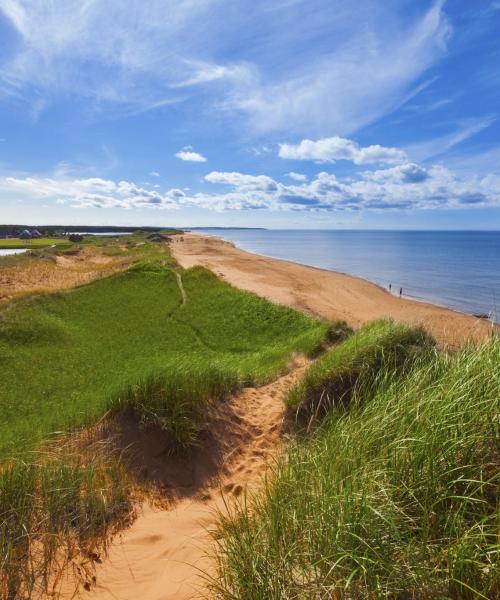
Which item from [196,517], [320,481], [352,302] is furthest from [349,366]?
[352,302]

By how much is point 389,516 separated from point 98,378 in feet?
41.3

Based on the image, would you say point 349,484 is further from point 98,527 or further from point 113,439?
point 113,439

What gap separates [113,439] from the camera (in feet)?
27.3

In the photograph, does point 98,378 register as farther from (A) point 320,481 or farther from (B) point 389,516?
(B) point 389,516

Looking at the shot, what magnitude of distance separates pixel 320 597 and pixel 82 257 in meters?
74.6

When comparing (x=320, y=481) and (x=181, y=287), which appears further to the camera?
(x=181, y=287)

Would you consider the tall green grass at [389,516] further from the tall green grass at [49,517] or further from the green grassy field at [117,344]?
the green grassy field at [117,344]

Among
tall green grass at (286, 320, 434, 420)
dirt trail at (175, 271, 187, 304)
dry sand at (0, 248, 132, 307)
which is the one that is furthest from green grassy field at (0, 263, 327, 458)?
dry sand at (0, 248, 132, 307)

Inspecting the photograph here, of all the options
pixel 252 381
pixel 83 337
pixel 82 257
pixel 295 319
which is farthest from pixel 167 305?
pixel 82 257

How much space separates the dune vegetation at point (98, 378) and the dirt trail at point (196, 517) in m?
0.46

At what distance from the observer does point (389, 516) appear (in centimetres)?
362

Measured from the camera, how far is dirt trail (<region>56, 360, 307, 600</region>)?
200 inches

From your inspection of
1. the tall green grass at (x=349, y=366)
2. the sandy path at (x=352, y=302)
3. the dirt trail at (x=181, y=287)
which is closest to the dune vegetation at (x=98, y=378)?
the dirt trail at (x=181, y=287)

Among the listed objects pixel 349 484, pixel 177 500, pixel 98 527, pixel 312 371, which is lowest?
pixel 177 500
